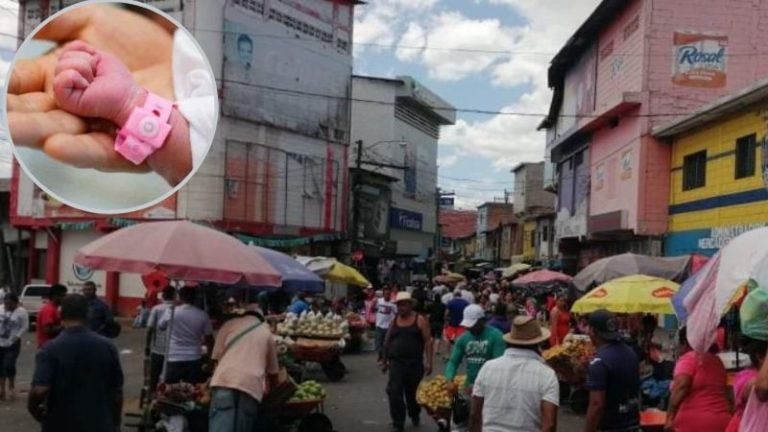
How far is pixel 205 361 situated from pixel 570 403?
553 cm

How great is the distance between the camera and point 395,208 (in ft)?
161

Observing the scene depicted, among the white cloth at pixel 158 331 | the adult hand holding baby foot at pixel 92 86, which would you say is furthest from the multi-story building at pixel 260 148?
the white cloth at pixel 158 331

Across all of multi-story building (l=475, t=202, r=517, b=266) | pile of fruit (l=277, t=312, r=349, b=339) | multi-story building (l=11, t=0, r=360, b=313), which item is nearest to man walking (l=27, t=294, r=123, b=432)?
pile of fruit (l=277, t=312, r=349, b=339)

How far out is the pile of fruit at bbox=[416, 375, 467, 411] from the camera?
9.70m

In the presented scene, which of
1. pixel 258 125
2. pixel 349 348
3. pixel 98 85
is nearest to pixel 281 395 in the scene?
pixel 349 348

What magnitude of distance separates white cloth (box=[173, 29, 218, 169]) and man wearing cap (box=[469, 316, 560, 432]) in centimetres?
2103

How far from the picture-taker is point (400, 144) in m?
50.2

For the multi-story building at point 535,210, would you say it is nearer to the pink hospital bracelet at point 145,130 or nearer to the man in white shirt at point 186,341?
the pink hospital bracelet at point 145,130

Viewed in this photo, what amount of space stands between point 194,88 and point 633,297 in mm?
17610

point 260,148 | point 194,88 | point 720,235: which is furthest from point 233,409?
point 260,148

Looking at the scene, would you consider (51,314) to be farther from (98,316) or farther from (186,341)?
(186,341)

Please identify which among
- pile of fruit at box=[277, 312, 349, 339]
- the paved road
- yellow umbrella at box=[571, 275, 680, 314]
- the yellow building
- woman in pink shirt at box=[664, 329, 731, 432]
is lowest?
the paved road

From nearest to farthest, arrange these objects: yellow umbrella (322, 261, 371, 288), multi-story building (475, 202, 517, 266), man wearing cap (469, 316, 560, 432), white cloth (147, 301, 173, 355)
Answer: man wearing cap (469, 316, 560, 432) → white cloth (147, 301, 173, 355) → yellow umbrella (322, 261, 371, 288) → multi-story building (475, 202, 517, 266)

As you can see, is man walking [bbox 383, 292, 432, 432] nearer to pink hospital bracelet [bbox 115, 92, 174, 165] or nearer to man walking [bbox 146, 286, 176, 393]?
man walking [bbox 146, 286, 176, 393]
